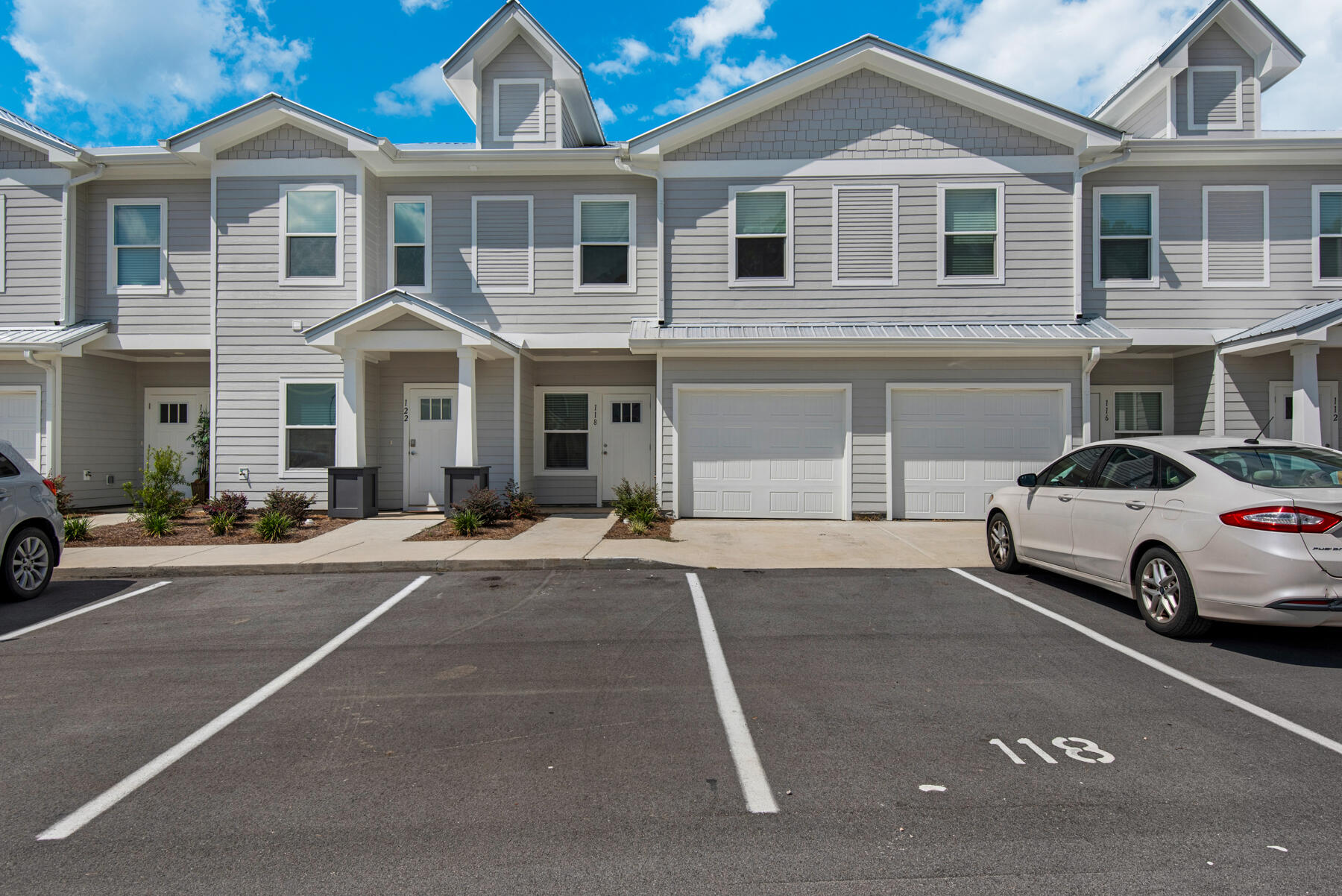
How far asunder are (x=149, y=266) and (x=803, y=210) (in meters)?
12.0

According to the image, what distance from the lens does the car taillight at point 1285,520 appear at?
494 centimetres

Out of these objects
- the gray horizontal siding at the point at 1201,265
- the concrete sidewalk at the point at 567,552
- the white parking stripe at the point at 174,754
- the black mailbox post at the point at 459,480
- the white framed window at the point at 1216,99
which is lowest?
the white parking stripe at the point at 174,754

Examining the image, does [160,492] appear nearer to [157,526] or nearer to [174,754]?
[157,526]

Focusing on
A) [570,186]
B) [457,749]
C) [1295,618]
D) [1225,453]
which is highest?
[570,186]

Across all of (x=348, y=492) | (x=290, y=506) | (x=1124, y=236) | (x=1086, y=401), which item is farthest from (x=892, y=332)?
(x=290, y=506)

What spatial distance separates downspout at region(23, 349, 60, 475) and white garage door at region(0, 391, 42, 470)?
1.10ft

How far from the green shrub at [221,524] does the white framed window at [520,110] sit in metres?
7.98

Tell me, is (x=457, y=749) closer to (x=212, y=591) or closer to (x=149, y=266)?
(x=212, y=591)

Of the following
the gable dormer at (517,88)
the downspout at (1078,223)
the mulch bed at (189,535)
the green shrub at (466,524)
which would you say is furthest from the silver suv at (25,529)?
the downspout at (1078,223)

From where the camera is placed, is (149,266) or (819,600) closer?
(819,600)

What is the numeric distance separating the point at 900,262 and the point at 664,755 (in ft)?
34.4

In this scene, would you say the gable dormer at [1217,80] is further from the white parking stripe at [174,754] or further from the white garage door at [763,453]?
the white parking stripe at [174,754]

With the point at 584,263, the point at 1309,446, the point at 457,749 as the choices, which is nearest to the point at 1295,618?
the point at 1309,446

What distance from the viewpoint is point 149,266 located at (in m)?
13.3
